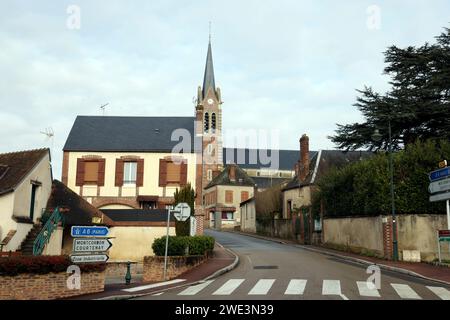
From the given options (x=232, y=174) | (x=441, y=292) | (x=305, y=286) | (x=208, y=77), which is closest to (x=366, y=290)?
(x=305, y=286)

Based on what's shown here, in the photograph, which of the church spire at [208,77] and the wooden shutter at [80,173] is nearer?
the wooden shutter at [80,173]

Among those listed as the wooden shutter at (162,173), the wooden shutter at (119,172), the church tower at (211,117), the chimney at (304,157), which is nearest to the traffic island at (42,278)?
the wooden shutter at (162,173)

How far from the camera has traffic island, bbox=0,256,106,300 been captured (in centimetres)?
1160

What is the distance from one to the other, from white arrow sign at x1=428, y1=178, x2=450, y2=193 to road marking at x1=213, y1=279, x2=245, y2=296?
10.2m

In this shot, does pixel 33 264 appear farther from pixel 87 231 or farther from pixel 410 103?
pixel 410 103

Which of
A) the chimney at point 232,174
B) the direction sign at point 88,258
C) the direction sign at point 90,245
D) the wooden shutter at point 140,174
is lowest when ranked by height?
the direction sign at point 88,258

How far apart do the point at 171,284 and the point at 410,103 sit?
57.5ft

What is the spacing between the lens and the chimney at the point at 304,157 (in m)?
39.0

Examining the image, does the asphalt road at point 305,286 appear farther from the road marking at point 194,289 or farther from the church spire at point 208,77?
the church spire at point 208,77

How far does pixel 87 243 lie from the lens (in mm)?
13234

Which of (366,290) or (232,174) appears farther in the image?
(232,174)

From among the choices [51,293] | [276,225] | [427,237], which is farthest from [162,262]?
[276,225]

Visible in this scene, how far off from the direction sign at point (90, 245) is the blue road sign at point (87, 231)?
151 mm

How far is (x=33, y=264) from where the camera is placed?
1193cm
